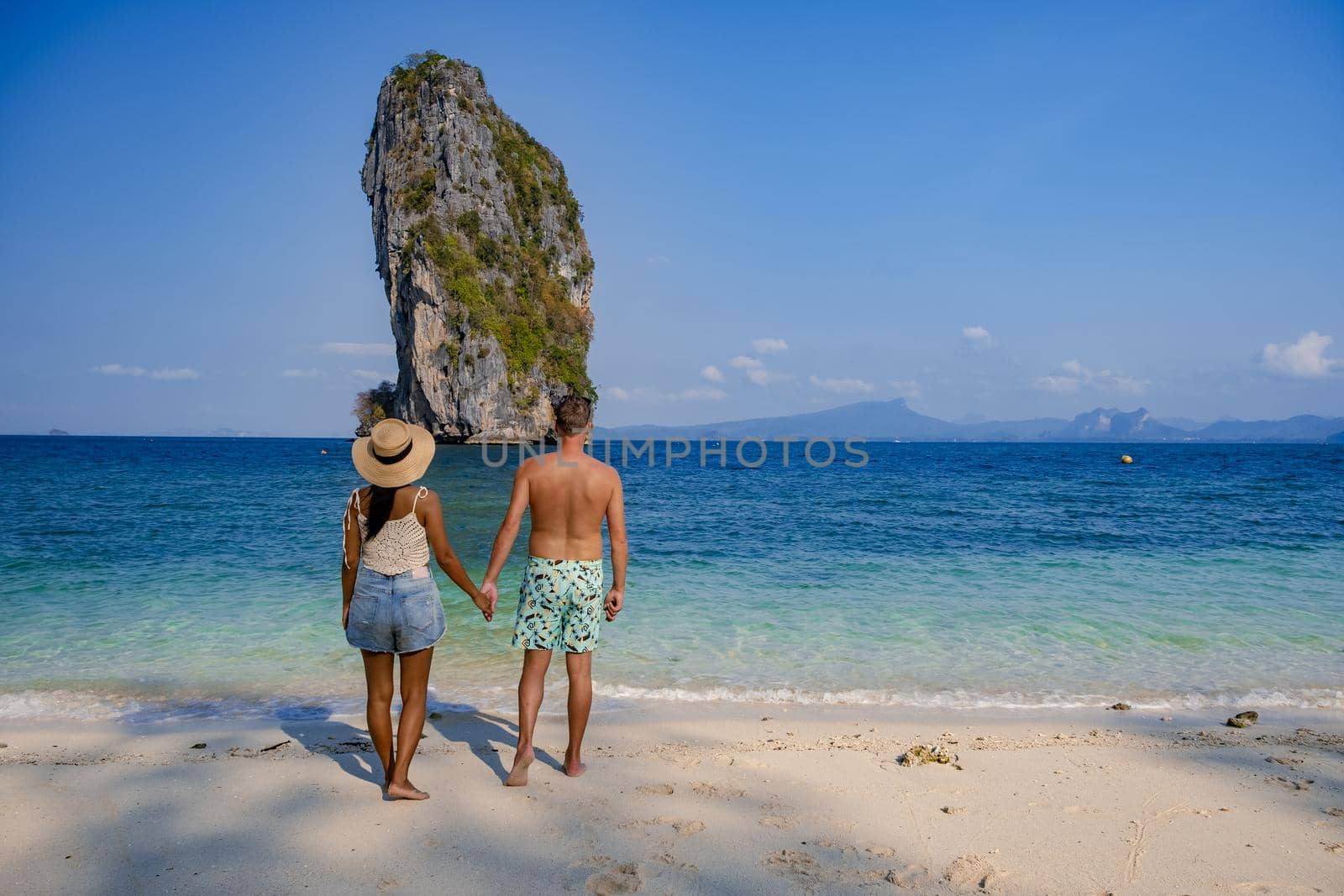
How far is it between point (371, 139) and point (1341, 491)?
75471mm

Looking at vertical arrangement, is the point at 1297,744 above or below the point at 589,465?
below

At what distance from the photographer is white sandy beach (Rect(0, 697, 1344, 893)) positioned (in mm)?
3117

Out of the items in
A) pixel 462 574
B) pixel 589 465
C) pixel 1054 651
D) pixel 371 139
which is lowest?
pixel 1054 651

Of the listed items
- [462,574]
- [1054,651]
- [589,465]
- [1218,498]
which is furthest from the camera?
[1218,498]

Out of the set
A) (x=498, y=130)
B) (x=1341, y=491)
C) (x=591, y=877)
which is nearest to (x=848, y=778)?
(x=591, y=877)

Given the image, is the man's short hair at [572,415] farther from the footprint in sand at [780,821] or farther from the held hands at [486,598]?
the footprint in sand at [780,821]

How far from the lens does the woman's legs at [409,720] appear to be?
12.3 ft

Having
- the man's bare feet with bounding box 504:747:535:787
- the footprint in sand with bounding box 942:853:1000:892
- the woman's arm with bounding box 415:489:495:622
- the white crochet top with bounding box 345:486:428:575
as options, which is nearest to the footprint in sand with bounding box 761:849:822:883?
the footprint in sand with bounding box 942:853:1000:892

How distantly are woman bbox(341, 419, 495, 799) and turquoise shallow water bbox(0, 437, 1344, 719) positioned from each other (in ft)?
7.47

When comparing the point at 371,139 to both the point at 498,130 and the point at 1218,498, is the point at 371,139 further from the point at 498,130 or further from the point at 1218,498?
the point at 1218,498

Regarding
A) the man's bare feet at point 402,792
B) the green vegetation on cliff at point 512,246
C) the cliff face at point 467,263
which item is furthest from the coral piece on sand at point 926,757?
the green vegetation on cliff at point 512,246

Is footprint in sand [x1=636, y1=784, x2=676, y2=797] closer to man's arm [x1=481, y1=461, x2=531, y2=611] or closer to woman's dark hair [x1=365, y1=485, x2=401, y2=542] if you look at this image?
man's arm [x1=481, y1=461, x2=531, y2=611]

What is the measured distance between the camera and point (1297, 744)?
15.5 feet

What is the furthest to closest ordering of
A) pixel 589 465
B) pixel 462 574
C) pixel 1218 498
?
pixel 1218 498 < pixel 589 465 < pixel 462 574
